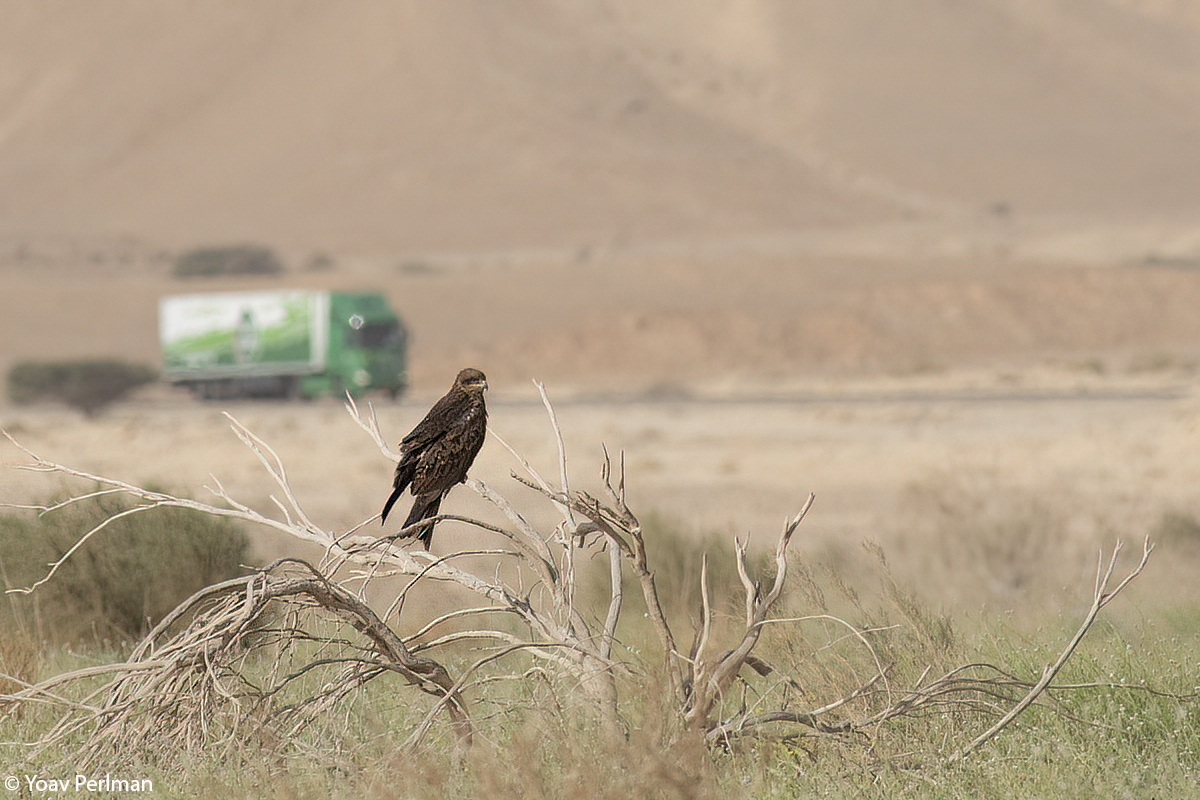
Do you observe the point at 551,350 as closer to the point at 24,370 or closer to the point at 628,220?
the point at 24,370

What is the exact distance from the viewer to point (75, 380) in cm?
4838

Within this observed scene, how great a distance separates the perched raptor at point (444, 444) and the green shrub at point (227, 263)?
250ft

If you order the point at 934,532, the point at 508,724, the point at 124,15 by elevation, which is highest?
the point at 508,724

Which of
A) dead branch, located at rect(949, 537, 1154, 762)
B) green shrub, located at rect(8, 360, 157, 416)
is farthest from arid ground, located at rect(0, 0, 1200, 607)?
dead branch, located at rect(949, 537, 1154, 762)

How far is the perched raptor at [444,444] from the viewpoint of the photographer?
18.6 feet

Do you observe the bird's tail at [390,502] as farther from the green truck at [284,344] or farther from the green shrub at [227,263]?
the green shrub at [227,263]

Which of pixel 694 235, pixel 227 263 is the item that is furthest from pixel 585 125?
pixel 227 263

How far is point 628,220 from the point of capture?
8844 cm

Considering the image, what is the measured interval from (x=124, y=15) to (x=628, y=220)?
49.1 meters

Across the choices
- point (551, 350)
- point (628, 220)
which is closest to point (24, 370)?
point (551, 350)

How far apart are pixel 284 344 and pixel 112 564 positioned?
1356 inches

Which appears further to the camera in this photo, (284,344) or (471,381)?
(284,344)

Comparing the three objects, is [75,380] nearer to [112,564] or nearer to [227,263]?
[227,263]

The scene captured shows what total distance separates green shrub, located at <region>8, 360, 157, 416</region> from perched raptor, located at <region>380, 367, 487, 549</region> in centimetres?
3981
